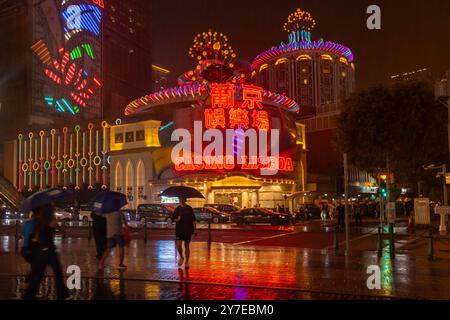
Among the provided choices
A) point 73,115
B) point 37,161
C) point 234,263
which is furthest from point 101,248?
point 73,115

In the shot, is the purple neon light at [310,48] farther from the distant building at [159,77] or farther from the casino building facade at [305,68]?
the distant building at [159,77]

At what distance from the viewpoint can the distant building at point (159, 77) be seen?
180188 mm

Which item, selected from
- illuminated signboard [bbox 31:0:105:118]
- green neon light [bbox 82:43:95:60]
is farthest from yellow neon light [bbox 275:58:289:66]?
green neon light [bbox 82:43:95:60]

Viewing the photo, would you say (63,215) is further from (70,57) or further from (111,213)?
(70,57)

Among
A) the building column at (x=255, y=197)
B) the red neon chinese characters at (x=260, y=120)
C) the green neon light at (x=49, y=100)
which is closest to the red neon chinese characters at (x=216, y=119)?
the red neon chinese characters at (x=260, y=120)

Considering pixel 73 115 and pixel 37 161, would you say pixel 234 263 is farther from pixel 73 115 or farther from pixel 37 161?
pixel 73 115

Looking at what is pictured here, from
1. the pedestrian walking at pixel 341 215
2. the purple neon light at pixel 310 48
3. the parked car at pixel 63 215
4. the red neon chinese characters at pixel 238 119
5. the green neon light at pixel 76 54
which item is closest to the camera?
the pedestrian walking at pixel 341 215

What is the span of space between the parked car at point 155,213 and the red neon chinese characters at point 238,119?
1351 cm

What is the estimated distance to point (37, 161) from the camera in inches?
2790

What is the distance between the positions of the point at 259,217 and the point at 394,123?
45.5 ft

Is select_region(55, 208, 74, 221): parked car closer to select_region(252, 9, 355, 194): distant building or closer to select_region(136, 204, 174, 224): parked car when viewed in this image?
select_region(136, 204, 174, 224): parked car

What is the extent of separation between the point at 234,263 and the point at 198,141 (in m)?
37.4

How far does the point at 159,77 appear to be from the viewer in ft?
604

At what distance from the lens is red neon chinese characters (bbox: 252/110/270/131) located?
2018 inches
